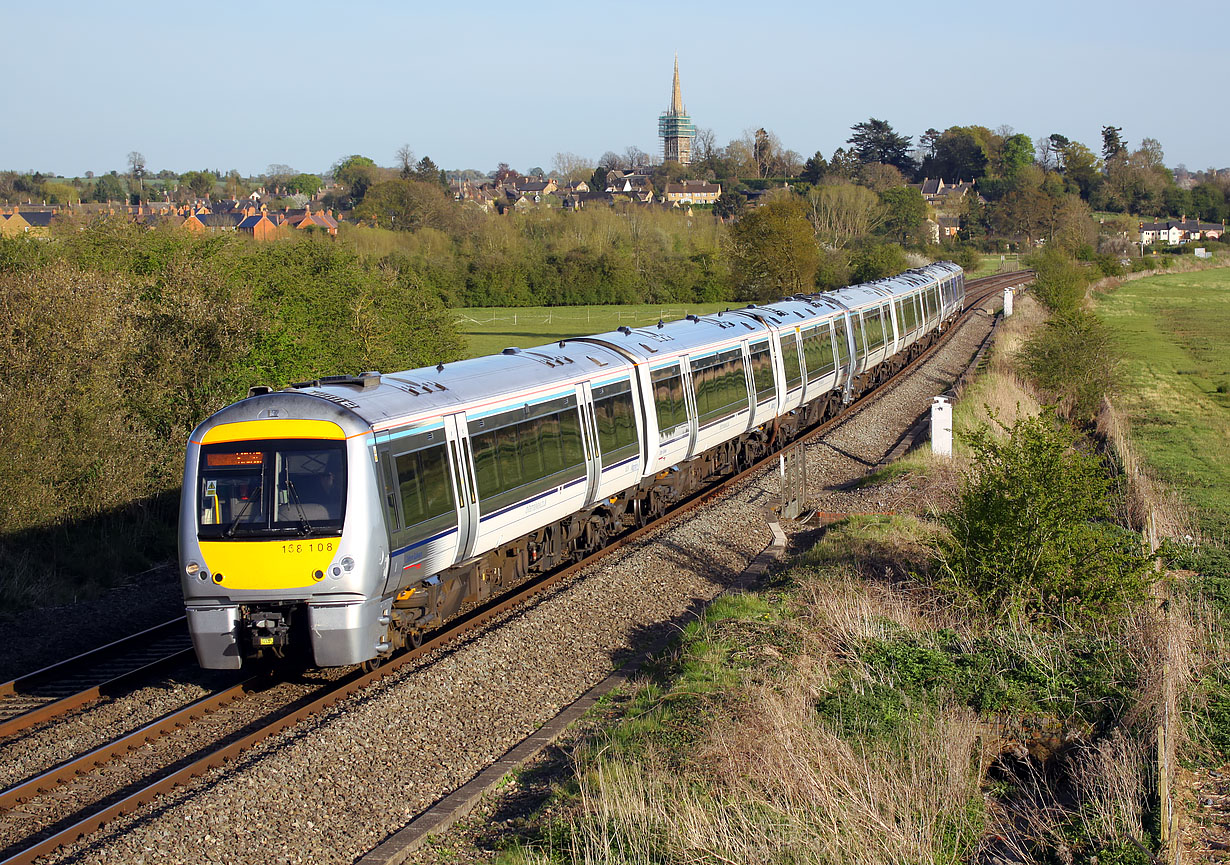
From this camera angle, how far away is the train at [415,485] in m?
9.24

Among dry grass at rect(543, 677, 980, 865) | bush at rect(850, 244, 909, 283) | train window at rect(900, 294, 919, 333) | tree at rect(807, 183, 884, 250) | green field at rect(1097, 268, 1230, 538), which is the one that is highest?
tree at rect(807, 183, 884, 250)

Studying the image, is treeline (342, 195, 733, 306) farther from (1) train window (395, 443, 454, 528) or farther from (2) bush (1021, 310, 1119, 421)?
(1) train window (395, 443, 454, 528)

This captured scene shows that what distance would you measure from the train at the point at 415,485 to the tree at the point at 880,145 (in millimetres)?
138577

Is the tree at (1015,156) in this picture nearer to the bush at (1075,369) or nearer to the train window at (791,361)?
the bush at (1075,369)

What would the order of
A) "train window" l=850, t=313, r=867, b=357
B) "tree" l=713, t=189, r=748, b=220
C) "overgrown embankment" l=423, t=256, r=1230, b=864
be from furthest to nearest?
"tree" l=713, t=189, r=748, b=220, "train window" l=850, t=313, r=867, b=357, "overgrown embankment" l=423, t=256, r=1230, b=864

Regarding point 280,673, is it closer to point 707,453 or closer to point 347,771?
point 347,771

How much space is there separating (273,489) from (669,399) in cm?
809

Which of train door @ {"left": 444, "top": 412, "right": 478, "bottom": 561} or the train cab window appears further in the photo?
train door @ {"left": 444, "top": 412, "right": 478, "bottom": 561}

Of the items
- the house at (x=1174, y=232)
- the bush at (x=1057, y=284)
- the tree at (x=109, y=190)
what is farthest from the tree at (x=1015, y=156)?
the tree at (x=109, y=190)

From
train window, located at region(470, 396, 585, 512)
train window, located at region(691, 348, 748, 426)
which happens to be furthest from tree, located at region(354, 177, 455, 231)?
train window, located at region(470, 396, 585, 512)

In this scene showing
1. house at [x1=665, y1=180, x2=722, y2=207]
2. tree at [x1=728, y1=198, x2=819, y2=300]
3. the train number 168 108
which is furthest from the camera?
house at [x1=665, y1=180, x2=722, y2=207]

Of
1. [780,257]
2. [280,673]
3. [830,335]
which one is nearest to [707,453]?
[830,335]

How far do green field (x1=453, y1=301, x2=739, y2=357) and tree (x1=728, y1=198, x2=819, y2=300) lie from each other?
7114 millimetres

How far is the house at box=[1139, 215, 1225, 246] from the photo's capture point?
118744 mm
